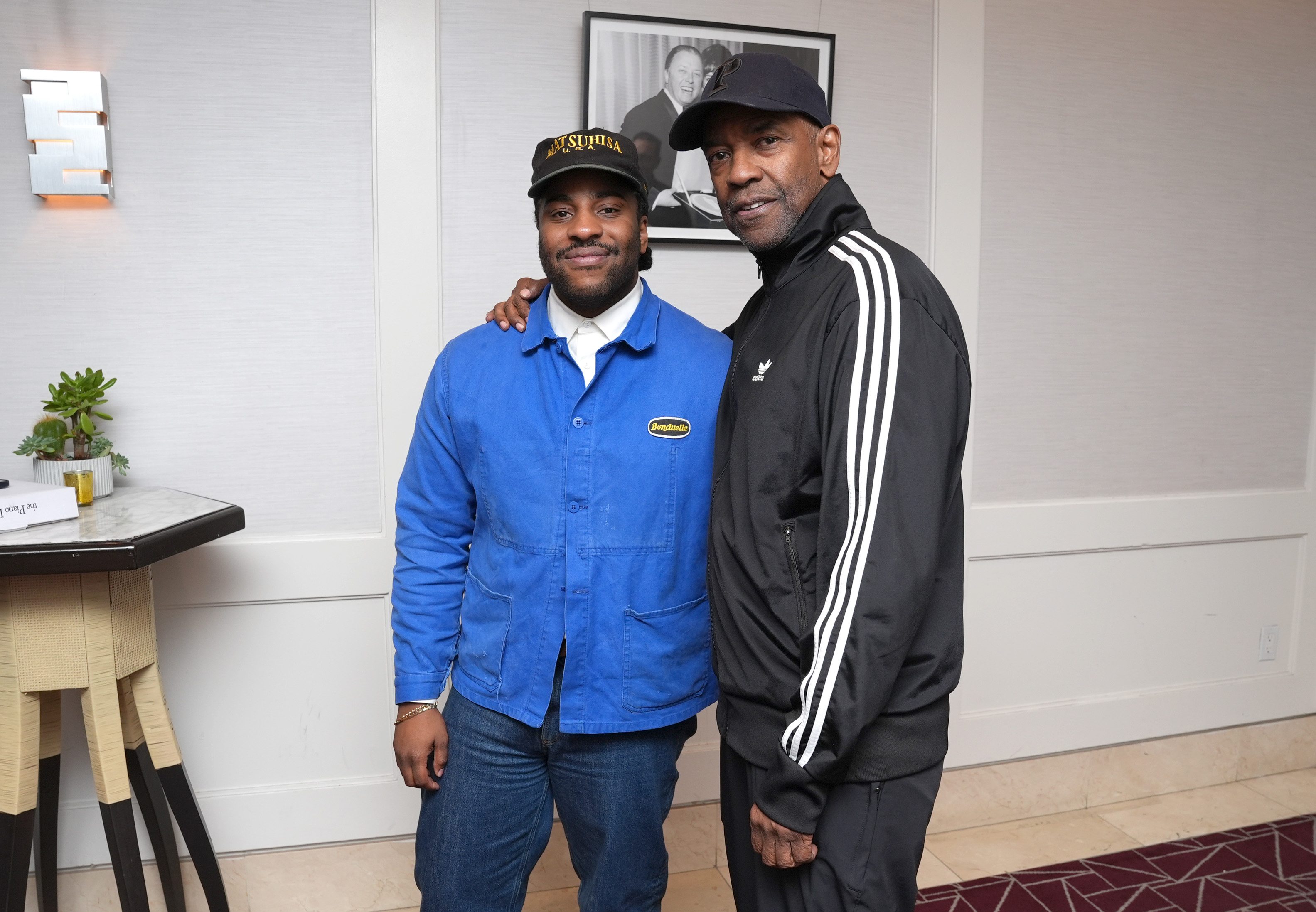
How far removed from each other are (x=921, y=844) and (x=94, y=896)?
1975 millimetres

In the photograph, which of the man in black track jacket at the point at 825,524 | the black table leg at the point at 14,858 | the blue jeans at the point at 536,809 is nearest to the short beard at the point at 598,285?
the man in black track jacket at the point at 825,524

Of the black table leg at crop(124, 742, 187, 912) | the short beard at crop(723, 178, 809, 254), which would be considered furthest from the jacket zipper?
the black table leg at crop(124, 742, 187, 912)

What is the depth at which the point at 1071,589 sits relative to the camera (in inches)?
112

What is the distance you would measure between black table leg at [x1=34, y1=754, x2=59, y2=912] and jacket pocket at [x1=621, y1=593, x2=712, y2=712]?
54.2 inches

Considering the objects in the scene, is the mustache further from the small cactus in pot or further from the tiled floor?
the tiled floor

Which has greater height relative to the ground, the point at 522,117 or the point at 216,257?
the point at 522,117

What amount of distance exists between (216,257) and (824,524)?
5.45ft

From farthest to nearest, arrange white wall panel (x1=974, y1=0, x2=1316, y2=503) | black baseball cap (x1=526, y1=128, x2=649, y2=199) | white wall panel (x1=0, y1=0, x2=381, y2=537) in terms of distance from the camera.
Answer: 1. white wall panel (x1=974, y1=0, x2=1316, y2=503)
2. white wall panel (x1=0, y1=0, x2=381, y2=537)
3. black baseball cap (x1=526, y1=128, x2=649, y2=199)

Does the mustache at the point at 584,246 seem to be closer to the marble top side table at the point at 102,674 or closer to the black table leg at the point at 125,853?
the marble top side table at the point at 102,674

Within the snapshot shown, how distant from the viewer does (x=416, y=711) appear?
1613mm

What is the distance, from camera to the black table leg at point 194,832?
6.59ft

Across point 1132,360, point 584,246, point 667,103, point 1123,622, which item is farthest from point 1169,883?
point 667,103

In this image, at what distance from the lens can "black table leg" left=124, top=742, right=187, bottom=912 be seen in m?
2.00

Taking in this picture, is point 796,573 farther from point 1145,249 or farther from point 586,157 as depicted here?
point 1145,249
